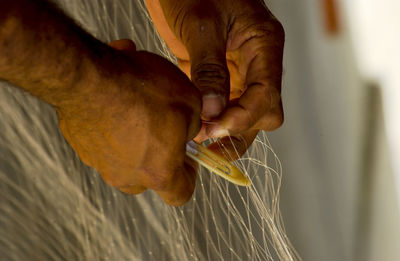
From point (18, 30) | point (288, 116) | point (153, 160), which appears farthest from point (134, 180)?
point (288, 116)

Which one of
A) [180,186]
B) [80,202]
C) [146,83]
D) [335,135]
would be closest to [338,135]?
[335,135]

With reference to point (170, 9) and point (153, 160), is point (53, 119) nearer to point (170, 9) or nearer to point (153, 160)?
point (170, 9)

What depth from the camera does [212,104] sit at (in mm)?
746

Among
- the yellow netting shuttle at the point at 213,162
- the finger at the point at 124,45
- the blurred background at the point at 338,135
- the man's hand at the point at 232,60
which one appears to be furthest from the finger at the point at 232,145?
the blurred background at the point at 338,135

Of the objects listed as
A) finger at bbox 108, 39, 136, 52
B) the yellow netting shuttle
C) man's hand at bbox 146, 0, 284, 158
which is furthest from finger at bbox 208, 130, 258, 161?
finger at bbox 108, 39, 136, 52

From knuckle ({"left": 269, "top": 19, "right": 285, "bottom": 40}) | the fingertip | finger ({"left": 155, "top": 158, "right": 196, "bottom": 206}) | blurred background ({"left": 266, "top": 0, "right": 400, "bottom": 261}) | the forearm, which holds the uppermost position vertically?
the forearm

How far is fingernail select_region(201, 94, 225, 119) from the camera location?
0.74 m

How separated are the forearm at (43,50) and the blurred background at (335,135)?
1.42 metres

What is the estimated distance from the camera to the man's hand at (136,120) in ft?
2.01

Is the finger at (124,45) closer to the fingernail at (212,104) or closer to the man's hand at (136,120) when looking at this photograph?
the man's hand at (136,120)

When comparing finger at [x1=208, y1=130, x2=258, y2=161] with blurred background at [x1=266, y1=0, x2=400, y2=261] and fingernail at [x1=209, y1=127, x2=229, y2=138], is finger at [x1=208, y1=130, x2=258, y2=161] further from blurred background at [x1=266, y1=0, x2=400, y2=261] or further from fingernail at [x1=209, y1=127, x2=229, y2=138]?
blurred background at [x1=266, y1=0, x2=400, y2=261]

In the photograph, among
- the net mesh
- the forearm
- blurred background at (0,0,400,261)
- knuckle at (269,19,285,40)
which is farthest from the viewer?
blurred background at (0,0,400,261)

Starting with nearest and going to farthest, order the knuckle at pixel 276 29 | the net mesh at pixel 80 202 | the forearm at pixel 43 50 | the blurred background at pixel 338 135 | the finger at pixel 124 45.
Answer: the forearm at pixel 43 50, the finger at pixel 124 45, the knuckle at pixel 276 29, the net mesh at pixel 80 202, the blurred background at pixel 338 135

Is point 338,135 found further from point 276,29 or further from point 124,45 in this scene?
point 124,45
